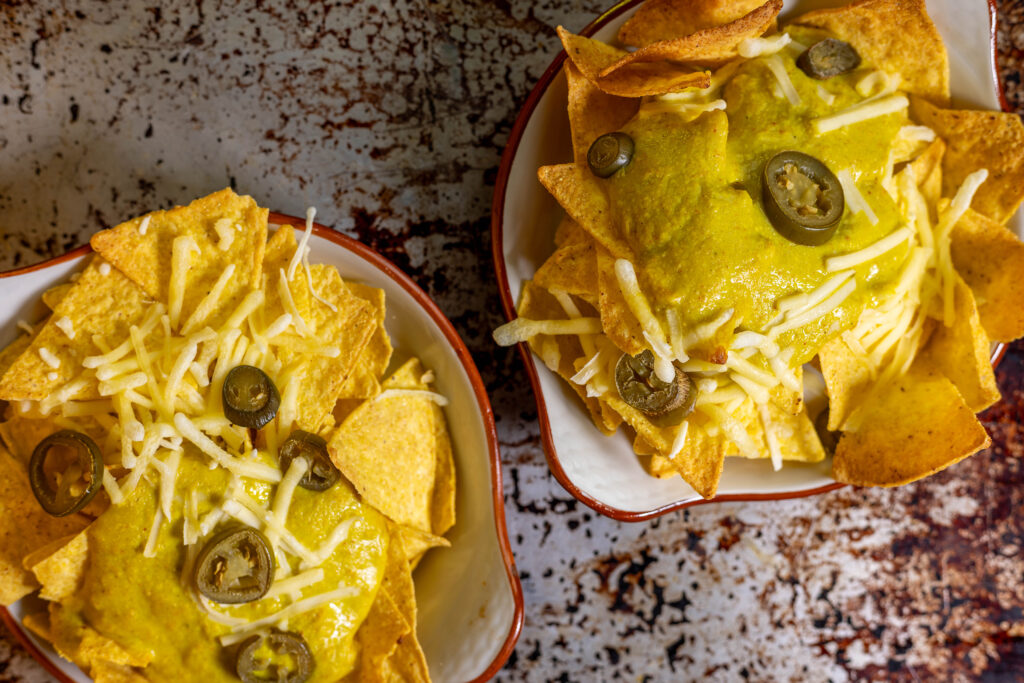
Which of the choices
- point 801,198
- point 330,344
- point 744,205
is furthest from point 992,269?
point 330,344

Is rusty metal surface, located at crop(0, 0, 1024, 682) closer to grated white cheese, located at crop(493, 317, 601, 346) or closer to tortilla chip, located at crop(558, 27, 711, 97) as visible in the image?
grated white cheese, located at crop(493, 317, 601, 346)

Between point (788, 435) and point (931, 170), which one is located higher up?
point (931, 170)

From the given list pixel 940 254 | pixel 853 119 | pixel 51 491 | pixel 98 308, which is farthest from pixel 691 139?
pixel 51 491

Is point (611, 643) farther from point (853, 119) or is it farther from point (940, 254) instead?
point (853, 119)

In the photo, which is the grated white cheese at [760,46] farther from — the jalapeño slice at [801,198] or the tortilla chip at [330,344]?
the tortilla chip at [330,344]

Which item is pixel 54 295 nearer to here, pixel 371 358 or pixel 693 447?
pixel 371 358

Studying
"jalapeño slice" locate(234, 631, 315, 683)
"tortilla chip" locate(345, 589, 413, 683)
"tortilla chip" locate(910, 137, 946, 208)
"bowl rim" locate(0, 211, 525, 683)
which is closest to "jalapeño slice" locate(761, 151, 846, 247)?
"tortilla chip" locate(910, 137, 946, 208)
